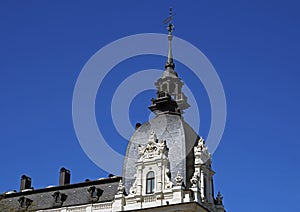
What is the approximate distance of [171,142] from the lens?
193 feet

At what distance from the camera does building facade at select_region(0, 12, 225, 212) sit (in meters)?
54.9

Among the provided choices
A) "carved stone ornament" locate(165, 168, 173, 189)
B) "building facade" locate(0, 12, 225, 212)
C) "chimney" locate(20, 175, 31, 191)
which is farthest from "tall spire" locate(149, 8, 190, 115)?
"chimney" locate(20, 175, 31, 191)

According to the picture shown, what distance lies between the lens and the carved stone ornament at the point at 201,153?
57812mm

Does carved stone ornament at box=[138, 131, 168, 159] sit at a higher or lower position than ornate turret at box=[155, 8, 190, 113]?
lower

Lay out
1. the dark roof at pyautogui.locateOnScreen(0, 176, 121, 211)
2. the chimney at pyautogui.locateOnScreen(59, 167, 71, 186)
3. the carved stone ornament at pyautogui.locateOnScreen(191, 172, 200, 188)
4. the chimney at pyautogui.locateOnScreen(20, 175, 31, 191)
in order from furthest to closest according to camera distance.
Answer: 1. the chimney at pyautogui.locateOnScreen(20, 175, 31, 191)
2. the chimney at pyautogui.locateOnScreen(59, 167, 71, 186)
3. the dark roof at pyautogui.locateOnScreen(0, 176, 121, 211)
4. the carved stone ornament at pyautogui.locateOnScreen(191, 172, 200, 188)

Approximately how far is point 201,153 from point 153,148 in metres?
4.04

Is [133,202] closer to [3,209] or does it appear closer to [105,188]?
[105,188]

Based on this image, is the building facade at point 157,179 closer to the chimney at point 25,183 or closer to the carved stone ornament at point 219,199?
the carved stone ornament at point 219,199

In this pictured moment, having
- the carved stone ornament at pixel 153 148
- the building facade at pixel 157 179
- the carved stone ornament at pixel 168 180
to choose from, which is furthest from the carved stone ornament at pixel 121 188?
the carved stone ornament at pixel 168 180

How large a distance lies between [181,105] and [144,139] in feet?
18.3

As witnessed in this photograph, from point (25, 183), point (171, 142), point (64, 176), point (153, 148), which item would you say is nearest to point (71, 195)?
point (64, 176)

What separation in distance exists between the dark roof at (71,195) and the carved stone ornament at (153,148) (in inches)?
140

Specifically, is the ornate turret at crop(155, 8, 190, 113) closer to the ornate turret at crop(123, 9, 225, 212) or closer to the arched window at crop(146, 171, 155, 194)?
the ornate turret at crop(123, 9, 225, 212)

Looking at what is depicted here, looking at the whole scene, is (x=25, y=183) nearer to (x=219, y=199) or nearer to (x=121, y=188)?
(x=121, y=188)
